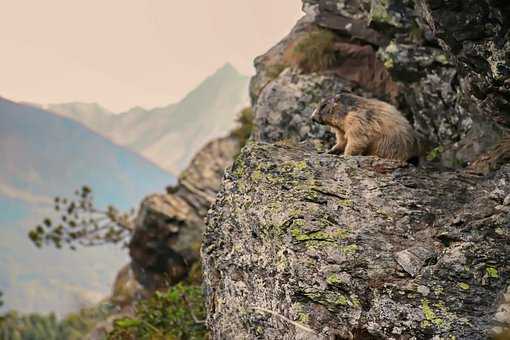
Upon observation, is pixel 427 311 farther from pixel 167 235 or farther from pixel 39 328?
pixel 39 328

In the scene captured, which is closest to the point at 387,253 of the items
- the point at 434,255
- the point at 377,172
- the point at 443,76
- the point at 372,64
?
the point at 434,255

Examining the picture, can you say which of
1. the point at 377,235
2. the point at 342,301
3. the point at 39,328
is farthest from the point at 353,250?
the point at 39,328

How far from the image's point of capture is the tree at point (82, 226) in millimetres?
30250

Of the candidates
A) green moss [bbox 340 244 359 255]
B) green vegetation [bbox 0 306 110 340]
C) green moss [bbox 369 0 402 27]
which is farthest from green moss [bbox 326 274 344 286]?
green vegetation [bbox 0 306 110 340]

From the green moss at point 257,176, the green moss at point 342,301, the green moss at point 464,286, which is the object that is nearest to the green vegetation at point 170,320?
the green moss at point 257,176

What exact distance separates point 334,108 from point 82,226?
25.8 meters

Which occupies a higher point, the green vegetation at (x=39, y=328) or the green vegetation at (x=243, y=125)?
the green vegetation at (x=243, y=125)

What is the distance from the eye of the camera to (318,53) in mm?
14758

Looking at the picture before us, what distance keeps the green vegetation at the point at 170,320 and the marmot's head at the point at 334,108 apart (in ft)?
17.6

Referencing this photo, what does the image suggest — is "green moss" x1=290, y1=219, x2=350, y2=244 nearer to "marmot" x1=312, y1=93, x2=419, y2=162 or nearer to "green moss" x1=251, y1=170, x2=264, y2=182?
"green moss" x1=251, y1=170, x2=264, y2=182

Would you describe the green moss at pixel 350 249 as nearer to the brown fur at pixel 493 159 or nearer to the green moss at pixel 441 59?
the brown fur at pixel 493 159

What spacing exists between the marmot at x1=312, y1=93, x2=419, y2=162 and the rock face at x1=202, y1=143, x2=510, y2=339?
4.17 ft

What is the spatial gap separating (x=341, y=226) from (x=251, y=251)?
4.15ft

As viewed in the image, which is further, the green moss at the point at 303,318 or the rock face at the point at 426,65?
the rock face at the point at 426,65
